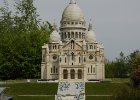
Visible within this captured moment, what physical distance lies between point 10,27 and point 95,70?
19.6m

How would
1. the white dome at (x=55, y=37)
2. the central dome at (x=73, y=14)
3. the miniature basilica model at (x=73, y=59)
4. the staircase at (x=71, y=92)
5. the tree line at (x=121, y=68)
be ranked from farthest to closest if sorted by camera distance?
the tree line at (x=121, y=68) < the central dome at (x=73, y=14) < the white dome at (x=55, y=37) < the miniature basilica model at (x=73, y=59) < the staircase at (x=71, y=92)

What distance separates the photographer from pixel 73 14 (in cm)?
8694

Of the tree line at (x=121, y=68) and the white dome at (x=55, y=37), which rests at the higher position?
the white dome at (x=55, y=37)

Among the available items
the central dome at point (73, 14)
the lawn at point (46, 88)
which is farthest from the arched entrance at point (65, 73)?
the lawn at point (46, 88)

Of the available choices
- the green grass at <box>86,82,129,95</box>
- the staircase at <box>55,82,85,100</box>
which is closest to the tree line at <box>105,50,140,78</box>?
the green grass at <box>86,82,129,95</box>

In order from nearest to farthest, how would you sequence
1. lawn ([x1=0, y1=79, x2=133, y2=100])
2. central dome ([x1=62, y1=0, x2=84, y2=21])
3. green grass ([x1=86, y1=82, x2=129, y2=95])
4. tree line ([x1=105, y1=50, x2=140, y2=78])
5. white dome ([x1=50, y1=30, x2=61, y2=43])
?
lawn ([x1=0, y1=79, x2=133, y2=100]) < green grass ([x1=86, y1=82, x2=129, y2=95]) < white dome ([x1=50, y1=30, x2=61, y2=43]) < central dome ([x1=62, y1=0, x2=84, y2=21]) < tree line ([x1=105, y1=50, x2=140, y2=78])

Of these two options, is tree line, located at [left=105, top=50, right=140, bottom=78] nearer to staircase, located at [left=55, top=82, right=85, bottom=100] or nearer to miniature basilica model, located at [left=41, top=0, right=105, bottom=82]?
miniature basilica model, located at [left=41, top=0, right=105, bottom=82]

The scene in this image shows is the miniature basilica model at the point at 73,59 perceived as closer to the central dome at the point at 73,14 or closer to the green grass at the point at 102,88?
the central dome at the point at 73,14

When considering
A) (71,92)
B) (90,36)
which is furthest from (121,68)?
(71,92)

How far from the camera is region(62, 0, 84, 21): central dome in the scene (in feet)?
285

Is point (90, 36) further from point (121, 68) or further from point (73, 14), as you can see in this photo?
point (121, 68)

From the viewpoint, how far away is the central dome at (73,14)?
8681 centimetres

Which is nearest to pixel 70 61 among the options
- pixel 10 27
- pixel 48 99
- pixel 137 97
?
pixel 10 27

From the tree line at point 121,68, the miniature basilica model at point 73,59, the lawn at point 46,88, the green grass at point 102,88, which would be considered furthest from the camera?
the tree line at point 121,68
